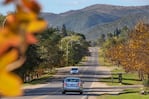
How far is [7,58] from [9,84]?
0.32 ft

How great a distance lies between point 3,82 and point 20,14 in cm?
19

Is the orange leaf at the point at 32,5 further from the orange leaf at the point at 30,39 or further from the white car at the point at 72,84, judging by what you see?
the white car at the point at 72,84

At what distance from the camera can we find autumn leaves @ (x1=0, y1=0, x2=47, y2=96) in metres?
1.48

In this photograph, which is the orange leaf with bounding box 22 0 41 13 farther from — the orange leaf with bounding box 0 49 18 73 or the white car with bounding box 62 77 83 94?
the white car with bounding box 62 77 83 94

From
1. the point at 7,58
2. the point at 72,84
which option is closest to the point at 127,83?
the point at 72,84

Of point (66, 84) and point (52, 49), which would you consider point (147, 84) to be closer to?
point (66, 84)

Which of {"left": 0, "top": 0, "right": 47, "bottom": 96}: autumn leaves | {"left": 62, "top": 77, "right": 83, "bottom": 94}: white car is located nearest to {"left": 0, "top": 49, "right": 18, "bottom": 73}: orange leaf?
{"left": 0, "top": 0, "right": 47, "bottom": 96}: autumn leaves

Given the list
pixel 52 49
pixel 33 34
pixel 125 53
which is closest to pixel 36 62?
pixel 125 53

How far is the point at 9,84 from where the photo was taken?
1.47 meters

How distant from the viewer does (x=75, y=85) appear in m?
40.5

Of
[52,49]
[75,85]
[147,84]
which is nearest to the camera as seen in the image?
[75,85]

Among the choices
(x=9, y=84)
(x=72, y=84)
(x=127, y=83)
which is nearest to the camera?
(x=9, y=84)

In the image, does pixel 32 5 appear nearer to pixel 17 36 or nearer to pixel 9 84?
pixel 17 36

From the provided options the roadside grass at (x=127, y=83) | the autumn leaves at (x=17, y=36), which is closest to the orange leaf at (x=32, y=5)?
the autumn leaves at (x=17, y=36)
